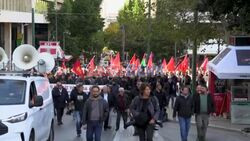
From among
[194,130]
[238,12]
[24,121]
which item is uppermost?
[238,12]

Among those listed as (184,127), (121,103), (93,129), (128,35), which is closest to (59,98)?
(121,103)

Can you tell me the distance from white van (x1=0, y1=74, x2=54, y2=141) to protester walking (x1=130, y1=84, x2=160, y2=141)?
1852 mm

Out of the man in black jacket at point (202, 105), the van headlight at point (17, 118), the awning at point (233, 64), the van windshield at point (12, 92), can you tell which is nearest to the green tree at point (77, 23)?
the awning at point (233, 64)

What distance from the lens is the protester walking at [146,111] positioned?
1185 centimetres

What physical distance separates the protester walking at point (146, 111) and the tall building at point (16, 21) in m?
48.6

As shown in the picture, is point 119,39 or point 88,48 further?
point 119,39

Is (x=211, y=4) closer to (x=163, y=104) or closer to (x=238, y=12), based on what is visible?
(x=238, y=12)

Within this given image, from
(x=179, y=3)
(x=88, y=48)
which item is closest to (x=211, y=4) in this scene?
(x=179, y=3)

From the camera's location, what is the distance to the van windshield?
11.0 metres

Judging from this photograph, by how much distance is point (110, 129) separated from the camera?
21.1 metres

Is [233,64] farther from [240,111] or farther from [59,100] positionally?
[59,100]

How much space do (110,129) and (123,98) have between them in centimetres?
130

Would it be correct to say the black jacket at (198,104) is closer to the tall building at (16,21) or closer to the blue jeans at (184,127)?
the blue jeans at (184,127)

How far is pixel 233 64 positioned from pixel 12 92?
1394 cm
